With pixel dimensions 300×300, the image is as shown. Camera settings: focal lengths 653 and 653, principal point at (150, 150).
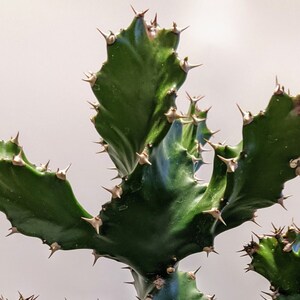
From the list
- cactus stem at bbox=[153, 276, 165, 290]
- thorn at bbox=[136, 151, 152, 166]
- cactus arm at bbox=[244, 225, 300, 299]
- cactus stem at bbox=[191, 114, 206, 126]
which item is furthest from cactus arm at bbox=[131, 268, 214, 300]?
cactus stem at bbox=[191, 114, 206, 126]

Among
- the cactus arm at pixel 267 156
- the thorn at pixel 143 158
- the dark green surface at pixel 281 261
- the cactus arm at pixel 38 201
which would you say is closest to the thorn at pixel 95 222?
the cactus arm at pixel 38 201

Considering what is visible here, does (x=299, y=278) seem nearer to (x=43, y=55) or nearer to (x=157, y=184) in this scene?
(x=157, y=184)

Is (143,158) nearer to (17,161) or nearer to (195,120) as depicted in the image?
(17,161)

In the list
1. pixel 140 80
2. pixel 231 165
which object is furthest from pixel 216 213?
pixel 140 80

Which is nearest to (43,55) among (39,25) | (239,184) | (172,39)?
(39,25)

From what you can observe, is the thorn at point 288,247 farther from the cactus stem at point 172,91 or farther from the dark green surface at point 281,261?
the cactus stem at point 172,91

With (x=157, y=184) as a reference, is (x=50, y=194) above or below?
above
